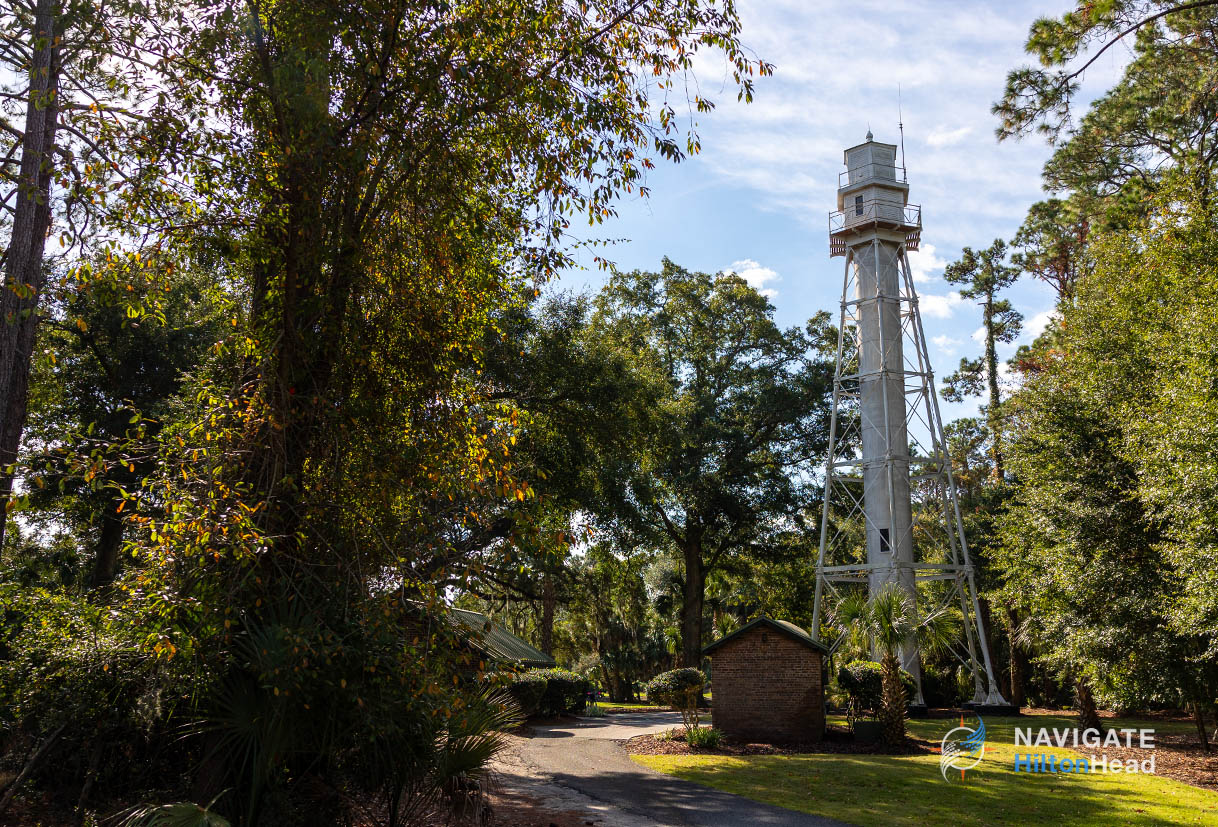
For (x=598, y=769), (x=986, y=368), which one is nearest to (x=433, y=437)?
(x=598, y=769)

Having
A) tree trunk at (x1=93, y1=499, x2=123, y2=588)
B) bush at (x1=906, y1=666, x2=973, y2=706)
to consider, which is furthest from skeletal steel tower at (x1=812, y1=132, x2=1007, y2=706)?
tree trunk at (x1=93, y1=499, x2=123, y2=588)

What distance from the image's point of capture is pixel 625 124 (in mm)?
9195

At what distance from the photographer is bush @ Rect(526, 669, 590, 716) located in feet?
92.4

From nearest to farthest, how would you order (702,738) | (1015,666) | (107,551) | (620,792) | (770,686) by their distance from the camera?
(620,792) → (702,738) → (770,686) → (107,551) → (1015,666)

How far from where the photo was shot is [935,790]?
44.7 ft

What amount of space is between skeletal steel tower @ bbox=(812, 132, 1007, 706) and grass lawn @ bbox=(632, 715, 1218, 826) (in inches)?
373

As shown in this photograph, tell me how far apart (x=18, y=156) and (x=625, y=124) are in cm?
1135

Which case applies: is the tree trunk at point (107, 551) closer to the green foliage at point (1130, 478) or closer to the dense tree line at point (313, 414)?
the dense tree line at point (313, 414)

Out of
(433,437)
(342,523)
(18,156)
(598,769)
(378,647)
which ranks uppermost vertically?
(18,156)

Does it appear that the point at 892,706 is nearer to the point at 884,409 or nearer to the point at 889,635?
the point at 889,635

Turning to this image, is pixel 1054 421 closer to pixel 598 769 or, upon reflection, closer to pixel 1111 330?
pixel 1111 330
